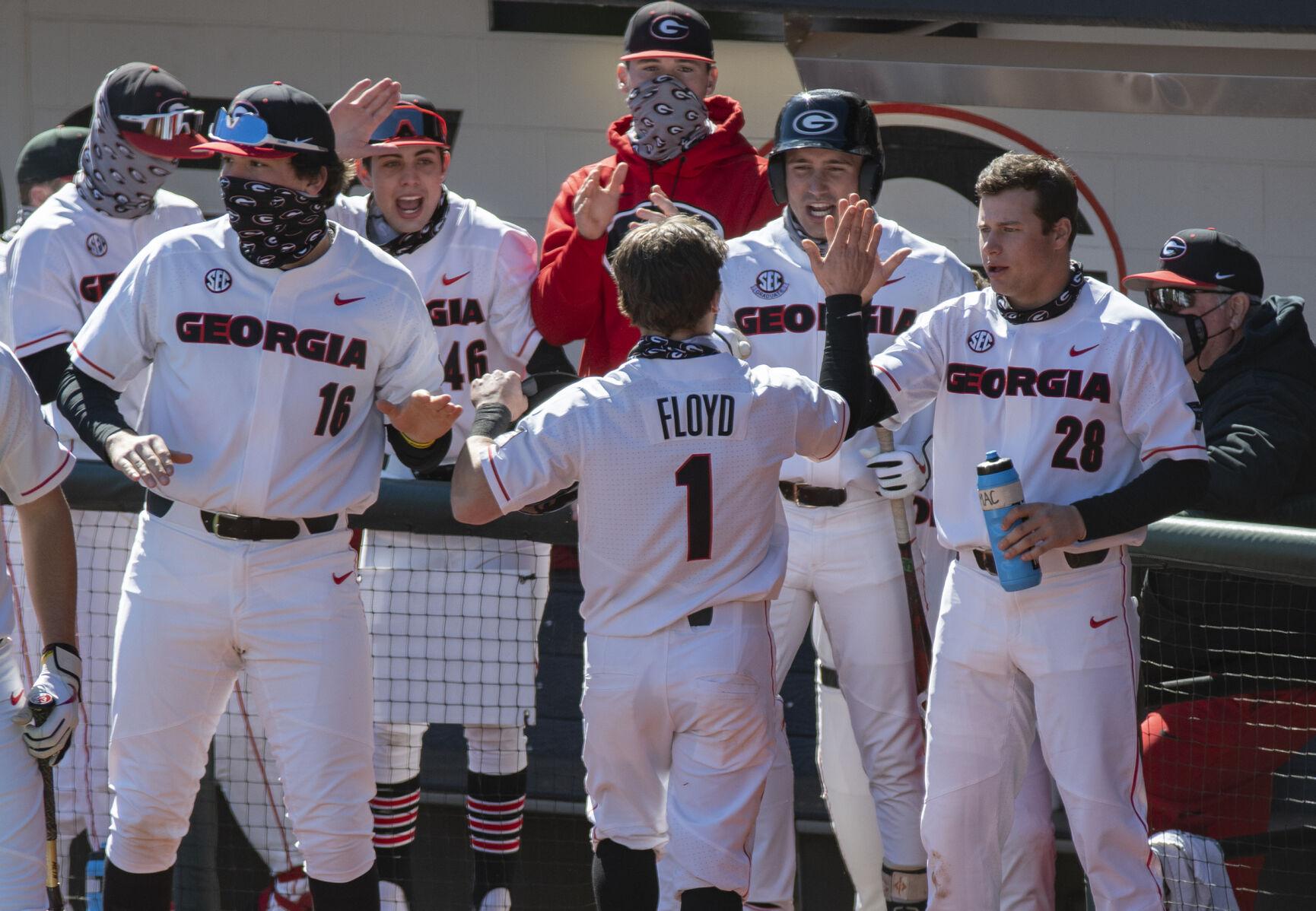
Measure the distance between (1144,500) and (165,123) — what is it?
271cm

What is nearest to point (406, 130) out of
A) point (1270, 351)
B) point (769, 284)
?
point (769, 284)

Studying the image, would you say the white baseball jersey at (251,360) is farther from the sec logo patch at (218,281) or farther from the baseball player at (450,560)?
the baseball player at (450,560)

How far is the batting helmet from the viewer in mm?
4172

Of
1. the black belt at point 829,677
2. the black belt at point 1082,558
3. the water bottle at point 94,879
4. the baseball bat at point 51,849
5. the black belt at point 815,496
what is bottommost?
the water bottle at point 94,879

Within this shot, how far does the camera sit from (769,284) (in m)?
4.20

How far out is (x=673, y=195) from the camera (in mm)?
4598

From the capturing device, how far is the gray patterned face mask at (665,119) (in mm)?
4535

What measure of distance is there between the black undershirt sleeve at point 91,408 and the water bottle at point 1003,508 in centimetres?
189

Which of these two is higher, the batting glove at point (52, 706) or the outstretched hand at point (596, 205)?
the outstretched hand at point (596, 205)

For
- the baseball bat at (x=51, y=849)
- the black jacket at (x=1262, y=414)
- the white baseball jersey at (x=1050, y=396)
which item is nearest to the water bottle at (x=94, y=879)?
the baseball bat at (x=51, y=849)

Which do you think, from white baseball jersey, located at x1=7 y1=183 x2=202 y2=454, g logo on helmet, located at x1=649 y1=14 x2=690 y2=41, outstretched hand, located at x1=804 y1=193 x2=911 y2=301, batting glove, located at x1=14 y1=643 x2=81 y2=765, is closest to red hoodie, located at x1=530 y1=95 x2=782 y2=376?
g logo on helmet, located at x1=649 y1=14 x2=690 y2=41

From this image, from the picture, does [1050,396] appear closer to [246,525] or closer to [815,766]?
[246,525]

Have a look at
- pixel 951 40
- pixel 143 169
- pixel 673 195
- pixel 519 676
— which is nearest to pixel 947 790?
pixel 519 676

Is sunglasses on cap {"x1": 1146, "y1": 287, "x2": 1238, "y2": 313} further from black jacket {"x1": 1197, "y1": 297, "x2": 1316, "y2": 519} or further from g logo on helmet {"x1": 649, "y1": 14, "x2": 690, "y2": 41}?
g logo on helmet {"x1": 649, "y1": 14, "x2": 690, "y2": 41}
